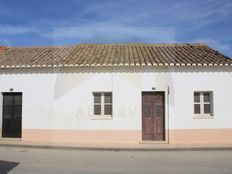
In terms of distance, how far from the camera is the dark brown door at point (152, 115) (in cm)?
1789

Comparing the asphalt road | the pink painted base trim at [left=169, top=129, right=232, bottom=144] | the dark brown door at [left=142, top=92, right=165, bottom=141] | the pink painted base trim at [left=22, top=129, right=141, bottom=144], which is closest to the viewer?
the asphalt road

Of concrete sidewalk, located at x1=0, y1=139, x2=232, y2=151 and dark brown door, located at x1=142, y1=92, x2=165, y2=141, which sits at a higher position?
dark brown door, located at x1=142, y1=92, x2=165, y2=141

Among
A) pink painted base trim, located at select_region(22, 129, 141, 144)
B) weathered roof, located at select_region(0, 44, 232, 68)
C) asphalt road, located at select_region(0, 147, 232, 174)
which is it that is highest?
weathered roof, located at select_region(0, 44, 232, 68)

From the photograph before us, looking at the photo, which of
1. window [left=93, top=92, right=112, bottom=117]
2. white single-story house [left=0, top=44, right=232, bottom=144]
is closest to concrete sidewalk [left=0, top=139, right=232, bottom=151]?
white single-story house [left=0, top=44, right=232, bottom=144]

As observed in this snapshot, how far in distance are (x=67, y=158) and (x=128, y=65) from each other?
234 inches

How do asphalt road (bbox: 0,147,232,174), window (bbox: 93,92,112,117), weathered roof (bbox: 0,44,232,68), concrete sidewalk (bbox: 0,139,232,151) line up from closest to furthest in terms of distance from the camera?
1. asphalt road (bbox: 0,147,232,174)
2. concrete sidewalk (bbox: 0,139,232,151)
3. weathered roof (bbox: 0,44,232,68)
4. window (bbox: 93,92,112,117)

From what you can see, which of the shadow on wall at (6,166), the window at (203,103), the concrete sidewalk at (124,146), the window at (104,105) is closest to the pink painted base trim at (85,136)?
the concrete sidewalk at (124,146)

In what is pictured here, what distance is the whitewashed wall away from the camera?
17594 mm

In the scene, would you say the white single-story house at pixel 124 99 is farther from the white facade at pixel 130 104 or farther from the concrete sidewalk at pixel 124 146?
the concrete sidewalk at pixel 124 146

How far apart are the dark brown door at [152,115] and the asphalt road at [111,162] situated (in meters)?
2.84

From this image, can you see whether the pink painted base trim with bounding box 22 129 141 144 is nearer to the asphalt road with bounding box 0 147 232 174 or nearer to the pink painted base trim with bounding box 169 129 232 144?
the pink painted base trim with bounding box 169 129 232 144

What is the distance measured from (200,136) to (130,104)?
358 centimetres

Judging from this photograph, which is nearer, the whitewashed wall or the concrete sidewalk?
the concrete sidewalk

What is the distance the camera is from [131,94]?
17.6m
